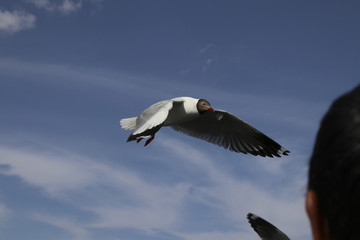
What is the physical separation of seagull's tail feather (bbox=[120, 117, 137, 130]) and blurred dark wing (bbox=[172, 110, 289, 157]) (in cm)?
104

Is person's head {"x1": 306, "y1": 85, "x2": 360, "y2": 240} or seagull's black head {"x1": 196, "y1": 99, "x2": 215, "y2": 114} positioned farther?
seagull's black head {"x1": 196, "y1": 99, "x2": 215, "y2": 114}

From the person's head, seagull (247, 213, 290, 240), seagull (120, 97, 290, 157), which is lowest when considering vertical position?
the person's head

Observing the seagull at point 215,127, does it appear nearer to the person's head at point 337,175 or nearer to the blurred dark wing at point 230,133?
the blurred dark wing at point 230,133

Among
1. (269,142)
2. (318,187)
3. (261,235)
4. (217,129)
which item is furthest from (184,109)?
(318,187)

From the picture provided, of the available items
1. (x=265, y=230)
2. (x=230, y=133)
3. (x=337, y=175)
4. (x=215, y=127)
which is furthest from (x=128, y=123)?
(x=337, y=175)

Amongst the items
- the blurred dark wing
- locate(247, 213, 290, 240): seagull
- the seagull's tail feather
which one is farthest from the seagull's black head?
locate(247, 213, 290, 240): seagull

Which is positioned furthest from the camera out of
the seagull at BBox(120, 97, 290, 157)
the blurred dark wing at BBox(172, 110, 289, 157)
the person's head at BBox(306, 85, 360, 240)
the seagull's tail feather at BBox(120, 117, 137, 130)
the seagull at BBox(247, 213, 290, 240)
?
the blurred dark wing at BBox(172, 110, 289, 157)

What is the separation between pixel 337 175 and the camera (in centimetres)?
75

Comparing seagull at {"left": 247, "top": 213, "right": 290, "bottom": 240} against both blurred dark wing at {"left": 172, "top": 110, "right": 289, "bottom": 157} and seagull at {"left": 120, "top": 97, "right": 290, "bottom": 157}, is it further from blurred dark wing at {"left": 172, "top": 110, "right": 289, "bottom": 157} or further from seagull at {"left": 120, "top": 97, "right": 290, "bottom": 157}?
blurred dark wing at {"left": 172, "top": 110, "right": 289, "bottom": 157}

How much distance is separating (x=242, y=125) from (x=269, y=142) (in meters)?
0.63

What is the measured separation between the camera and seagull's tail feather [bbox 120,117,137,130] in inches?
306

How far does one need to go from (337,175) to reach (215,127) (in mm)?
7673

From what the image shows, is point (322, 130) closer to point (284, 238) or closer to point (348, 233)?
point (348, 233)

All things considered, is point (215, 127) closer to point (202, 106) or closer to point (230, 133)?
point (230, 133)
